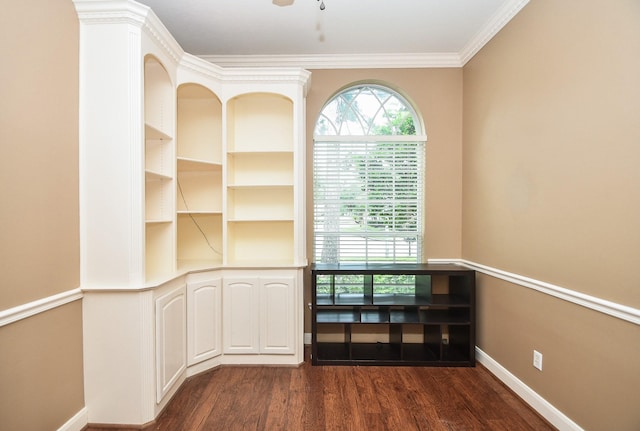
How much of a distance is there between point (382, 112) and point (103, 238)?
2768 millimetres

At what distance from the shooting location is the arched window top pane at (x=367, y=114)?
3.34m

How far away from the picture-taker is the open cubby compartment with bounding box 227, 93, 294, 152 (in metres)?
3.14

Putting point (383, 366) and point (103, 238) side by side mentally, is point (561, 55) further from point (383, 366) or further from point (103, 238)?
point (103, 238)

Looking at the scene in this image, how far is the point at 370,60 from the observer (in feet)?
10.4

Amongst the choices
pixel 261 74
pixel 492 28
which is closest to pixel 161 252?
pixel 261 74

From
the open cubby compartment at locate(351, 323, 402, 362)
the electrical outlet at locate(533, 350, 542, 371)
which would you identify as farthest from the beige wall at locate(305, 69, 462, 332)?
the electrical outlet at locate(533, 350, 542, 371)

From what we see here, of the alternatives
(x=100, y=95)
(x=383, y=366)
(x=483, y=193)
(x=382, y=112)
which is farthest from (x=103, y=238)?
(x=483, y=193)

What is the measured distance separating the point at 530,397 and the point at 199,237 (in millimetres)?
3024

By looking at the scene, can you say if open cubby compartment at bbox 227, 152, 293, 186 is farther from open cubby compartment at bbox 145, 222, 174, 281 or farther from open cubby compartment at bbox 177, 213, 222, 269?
open cubby compartment at bbox 145, 222, 174, 281

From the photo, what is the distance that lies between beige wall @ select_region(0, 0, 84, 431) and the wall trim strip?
3 cm

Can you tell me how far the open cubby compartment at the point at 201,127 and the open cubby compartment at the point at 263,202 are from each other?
1.43 feet

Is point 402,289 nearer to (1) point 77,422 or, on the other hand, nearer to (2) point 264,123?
(2) point 264,123

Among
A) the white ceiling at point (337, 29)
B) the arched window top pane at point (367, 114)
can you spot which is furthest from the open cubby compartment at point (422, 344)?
the white ceiling at point (337, 29)

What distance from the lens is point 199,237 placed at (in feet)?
10.3
